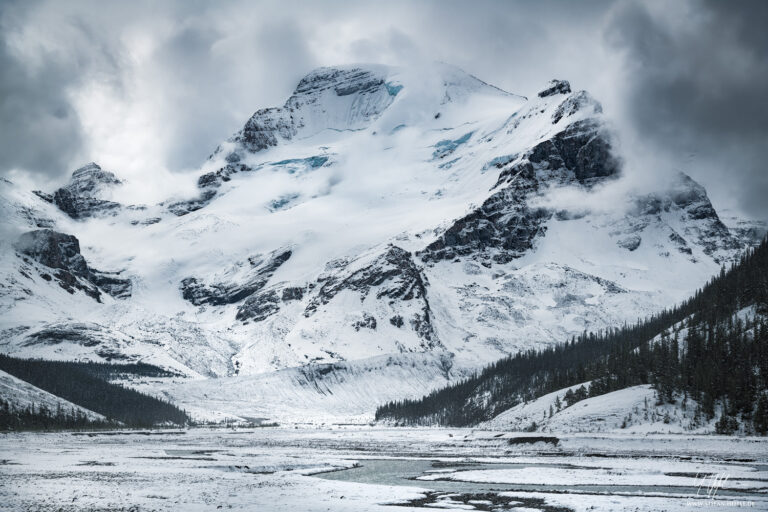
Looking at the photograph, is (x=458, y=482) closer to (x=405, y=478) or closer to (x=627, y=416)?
(x=405, y=478)

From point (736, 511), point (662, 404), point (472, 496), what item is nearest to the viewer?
point (736, 511)

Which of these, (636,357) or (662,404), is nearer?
(662,404)

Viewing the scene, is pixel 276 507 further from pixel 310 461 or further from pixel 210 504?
pixel 310 461

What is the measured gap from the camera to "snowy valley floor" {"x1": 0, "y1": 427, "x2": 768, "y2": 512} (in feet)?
205

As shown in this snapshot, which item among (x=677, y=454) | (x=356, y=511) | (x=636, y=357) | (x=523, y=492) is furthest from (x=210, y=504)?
(x=636, y=357)

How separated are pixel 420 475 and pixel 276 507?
1332 inches

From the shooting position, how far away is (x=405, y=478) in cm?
8800

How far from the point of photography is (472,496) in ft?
230

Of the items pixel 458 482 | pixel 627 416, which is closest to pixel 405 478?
pixel 458 482

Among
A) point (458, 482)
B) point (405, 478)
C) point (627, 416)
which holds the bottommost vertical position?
point (405, 478)

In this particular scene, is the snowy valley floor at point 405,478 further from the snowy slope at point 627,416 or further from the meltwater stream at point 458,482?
the snowy slope at point 627,416

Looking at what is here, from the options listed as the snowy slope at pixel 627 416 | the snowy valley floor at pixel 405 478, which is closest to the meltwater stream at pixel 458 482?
the snowy valley floor at pixel 405 478

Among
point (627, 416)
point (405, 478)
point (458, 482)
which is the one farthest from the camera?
point (627, 416)

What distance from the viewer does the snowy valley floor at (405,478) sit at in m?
62.6
